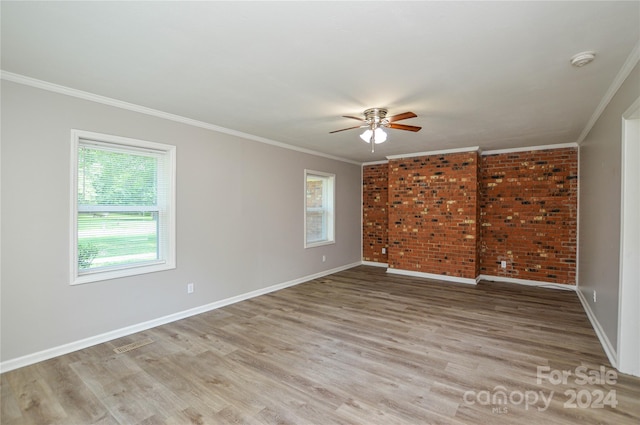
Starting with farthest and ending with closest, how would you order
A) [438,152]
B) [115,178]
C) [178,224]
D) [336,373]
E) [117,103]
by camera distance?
1. [438,152]
2. [178,224]
3. [115,178]
4. [117,103]
5. [336,373]

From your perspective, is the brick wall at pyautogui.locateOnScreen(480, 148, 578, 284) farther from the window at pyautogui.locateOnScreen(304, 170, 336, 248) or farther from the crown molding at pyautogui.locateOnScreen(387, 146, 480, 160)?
the window at pyautogui.locateOnScreen(304, 170, 336, 248)

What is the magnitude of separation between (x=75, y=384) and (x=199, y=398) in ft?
3.44

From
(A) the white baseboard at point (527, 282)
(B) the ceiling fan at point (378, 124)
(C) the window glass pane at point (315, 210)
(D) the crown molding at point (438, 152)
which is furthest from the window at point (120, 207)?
(A) the white baseboard at point (527, 282)

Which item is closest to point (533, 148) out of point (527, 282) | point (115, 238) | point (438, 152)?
point (438, 152)

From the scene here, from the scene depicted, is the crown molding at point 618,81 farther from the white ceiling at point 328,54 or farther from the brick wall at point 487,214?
the brick wall at point 487,214

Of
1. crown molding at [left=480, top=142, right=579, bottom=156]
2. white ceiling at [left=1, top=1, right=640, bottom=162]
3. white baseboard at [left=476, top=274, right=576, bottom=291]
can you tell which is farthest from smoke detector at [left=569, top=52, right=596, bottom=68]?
white baseboard at [left=476, top=274, right=576, bottom=291]

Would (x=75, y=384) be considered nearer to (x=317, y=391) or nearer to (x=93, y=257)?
(x=93, y=257)

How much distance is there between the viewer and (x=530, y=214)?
5418mm

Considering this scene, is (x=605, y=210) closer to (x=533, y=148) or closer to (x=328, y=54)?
(x=533, y=148)

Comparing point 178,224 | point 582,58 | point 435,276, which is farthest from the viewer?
point 435,276

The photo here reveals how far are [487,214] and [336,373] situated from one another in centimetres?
472

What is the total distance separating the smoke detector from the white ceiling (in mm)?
44

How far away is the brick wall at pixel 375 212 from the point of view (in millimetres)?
7098

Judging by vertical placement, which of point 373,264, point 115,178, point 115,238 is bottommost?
point 373,264
